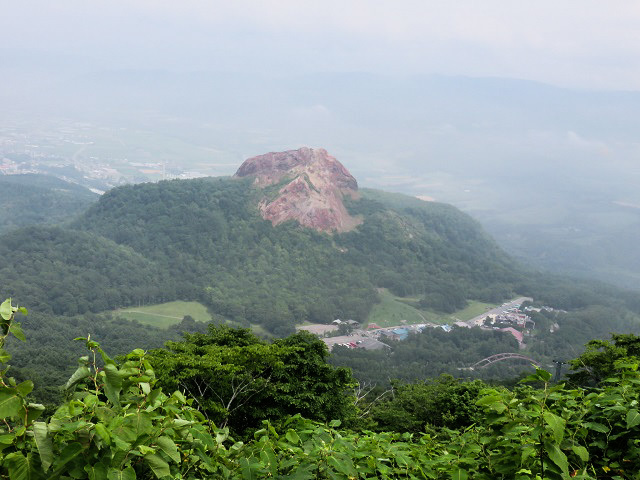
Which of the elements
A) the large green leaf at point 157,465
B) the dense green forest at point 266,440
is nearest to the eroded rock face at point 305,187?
the dense green forest at point 266,440

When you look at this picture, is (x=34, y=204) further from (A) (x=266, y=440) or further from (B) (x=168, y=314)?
(A) (x=266, y=440)

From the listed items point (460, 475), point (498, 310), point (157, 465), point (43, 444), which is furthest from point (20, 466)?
point (498, 310)

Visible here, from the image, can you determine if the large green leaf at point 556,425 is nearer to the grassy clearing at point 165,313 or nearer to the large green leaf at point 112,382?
the large green leaf at point 112,382

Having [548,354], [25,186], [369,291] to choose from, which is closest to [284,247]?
[369,291]

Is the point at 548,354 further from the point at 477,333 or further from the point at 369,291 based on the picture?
the point at 369,291

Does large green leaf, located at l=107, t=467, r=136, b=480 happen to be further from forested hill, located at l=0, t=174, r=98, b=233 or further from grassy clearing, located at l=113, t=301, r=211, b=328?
forested hill, located at l=0, t=174, r=98, b=233
